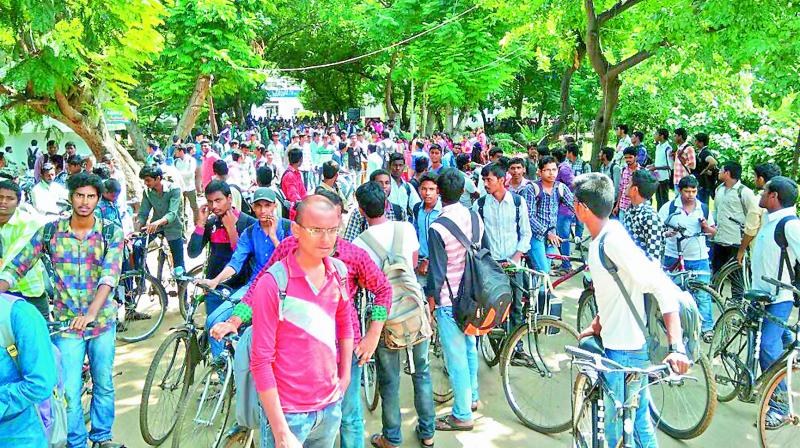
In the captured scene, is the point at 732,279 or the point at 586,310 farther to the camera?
the point at 732,279

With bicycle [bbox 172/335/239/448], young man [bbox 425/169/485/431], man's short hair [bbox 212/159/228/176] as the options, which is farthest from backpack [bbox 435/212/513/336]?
man's short hair [bbox 212/159/228/176]

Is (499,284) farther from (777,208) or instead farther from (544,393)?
(777,208)

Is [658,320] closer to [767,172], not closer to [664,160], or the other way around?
[767,172]

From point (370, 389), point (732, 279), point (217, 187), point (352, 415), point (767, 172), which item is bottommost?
point (370, 389)

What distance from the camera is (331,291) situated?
276cm

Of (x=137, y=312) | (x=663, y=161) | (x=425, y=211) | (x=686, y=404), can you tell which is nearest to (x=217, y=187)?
(x=425, y=211)

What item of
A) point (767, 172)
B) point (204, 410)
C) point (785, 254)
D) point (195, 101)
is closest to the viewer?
point (204, 410)

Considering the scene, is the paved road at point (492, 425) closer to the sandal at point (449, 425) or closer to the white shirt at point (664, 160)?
the sandal at point (449, 425)

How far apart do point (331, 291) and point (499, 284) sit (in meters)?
1.78

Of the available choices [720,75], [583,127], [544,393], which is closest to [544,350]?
[544,393]

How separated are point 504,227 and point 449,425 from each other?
190 centimetres

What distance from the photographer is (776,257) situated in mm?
4359

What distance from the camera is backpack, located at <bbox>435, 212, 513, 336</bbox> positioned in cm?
418

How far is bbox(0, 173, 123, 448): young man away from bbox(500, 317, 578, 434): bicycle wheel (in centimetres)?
281
